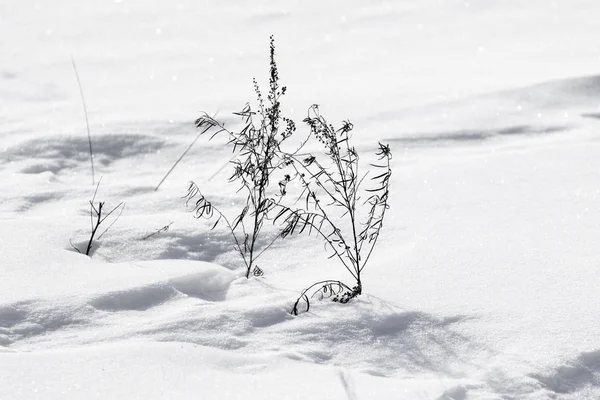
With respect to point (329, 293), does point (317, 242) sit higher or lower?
higher

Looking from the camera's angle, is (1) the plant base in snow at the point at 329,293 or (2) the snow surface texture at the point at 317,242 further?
(1) the plant base in snow at the point at 329,293

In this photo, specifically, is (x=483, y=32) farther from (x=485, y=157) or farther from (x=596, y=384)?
(x=596, y=384)

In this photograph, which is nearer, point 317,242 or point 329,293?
point 329,293

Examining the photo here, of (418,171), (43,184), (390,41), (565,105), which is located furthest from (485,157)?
(390,41)

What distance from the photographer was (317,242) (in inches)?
110

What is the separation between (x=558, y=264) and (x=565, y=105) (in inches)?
82.6

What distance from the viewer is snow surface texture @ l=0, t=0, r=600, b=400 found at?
A: 1957 mm

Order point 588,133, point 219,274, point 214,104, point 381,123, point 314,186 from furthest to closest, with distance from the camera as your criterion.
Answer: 1. point 214,104
2. point 381,123
3. point 588,133
4. point 314,186
5. point 219,274

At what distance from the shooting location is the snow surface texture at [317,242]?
1.96 meters

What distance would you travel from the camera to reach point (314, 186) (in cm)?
343

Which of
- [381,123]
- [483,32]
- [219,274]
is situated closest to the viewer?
[219,274]

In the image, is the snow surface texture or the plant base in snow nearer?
the snow surface texture

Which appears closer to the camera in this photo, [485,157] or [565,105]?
[485,157]

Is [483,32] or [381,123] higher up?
[483,32]
